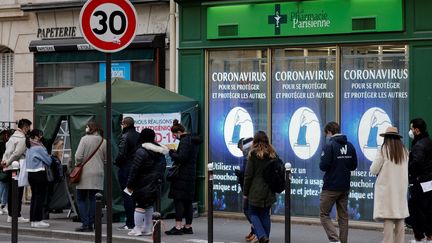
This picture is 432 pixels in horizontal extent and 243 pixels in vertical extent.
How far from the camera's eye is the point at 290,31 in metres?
16.2

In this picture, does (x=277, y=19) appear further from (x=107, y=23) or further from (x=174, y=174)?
(x=107, y=23)

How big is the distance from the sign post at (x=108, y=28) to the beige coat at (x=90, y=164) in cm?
495

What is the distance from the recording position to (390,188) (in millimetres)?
12227

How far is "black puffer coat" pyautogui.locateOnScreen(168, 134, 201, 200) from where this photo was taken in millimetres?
14406

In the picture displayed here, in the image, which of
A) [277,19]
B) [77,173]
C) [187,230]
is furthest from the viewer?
[277,19]

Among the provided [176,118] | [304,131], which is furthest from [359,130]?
[176,118]

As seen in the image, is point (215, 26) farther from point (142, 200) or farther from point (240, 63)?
point (142, 200)

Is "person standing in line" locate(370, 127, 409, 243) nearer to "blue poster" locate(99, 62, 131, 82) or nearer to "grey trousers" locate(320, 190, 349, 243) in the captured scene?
"grey trousers" locate(320, 190, 349, 243)

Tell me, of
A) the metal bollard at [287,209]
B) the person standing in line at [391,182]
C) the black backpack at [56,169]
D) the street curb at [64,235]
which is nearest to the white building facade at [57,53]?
the black backpack at [56,169]

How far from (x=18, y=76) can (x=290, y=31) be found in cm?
716

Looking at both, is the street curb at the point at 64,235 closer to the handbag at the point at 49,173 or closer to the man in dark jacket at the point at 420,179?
the handbag at the point at 49,173

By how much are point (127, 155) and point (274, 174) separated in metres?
3.28

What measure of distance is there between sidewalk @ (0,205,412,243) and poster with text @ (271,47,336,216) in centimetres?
53

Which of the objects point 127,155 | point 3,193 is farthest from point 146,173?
point 3,193
